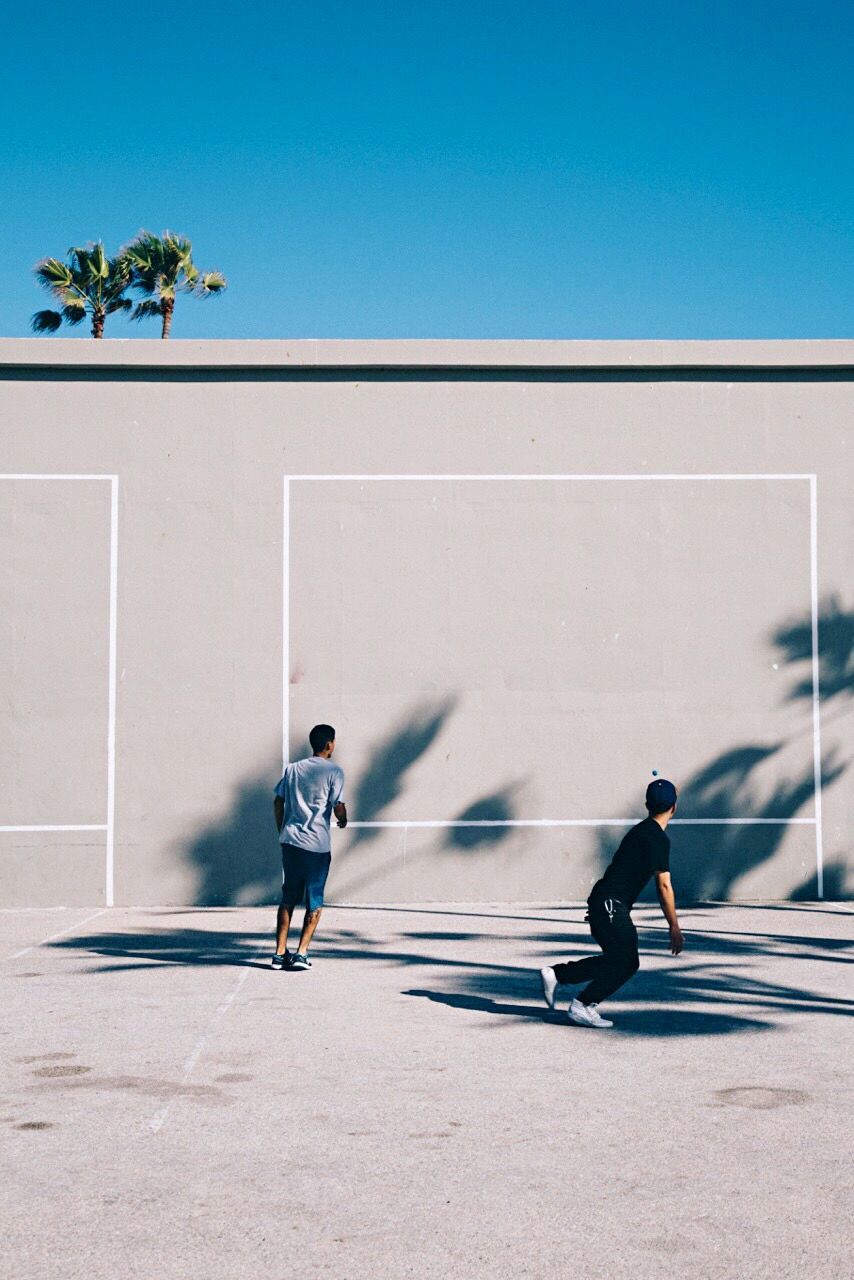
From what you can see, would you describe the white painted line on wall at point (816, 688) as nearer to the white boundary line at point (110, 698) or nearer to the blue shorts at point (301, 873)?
the blue shorts at point (301, 873)

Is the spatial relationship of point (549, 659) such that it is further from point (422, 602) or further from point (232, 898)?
point (232, 898)

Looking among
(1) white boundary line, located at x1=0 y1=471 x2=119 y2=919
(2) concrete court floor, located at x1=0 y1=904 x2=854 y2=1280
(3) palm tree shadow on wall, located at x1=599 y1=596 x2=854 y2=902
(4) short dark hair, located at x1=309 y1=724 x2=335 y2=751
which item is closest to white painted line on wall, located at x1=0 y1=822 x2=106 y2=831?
(1) white boundary line, located at x1=0 y1=471 x2=119 y2=919

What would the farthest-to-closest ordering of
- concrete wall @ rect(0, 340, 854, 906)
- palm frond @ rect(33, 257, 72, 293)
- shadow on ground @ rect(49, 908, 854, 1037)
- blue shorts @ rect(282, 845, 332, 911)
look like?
palm frond @ rect(33, 257, 72, 293), concrete wall @ rect(0, 340, 854, 906), blue shorts @ rect(282, 845, 332, 911), shadow on ground @ rect(49, 908, 854, 1037)

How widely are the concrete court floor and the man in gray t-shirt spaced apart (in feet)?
1.29

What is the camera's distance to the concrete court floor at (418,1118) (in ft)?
14.2

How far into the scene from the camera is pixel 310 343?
1352cm

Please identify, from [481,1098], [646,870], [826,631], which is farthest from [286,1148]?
[826,631]

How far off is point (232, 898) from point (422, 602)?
11.6ft

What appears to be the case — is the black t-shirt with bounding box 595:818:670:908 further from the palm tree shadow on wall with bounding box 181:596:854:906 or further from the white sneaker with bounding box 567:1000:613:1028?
the palm tree shadow on wall with bounding box 181:596:854:906

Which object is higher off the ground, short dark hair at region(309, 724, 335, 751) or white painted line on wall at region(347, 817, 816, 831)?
short dark hair at region(309, 724, 335, 751)

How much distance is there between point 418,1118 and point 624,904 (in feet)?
7.40

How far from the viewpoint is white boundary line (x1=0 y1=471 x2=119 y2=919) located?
1311 centimetres

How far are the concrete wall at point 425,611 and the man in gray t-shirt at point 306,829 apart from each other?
12.1 feet

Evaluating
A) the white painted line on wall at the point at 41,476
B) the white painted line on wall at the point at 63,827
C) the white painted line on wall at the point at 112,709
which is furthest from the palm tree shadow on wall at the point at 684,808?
the white painted line on wall at the point at 41,476
